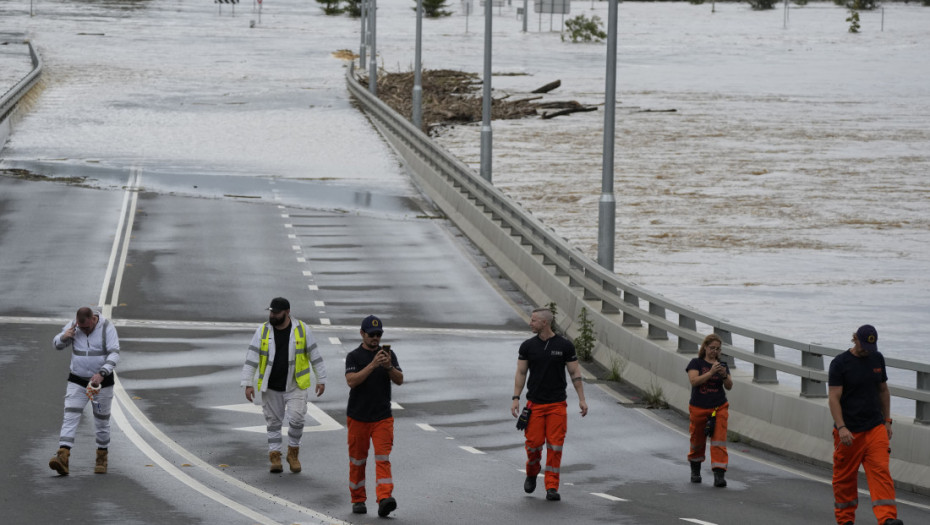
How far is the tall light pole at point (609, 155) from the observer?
24047mm

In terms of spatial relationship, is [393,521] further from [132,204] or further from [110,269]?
[132,204]

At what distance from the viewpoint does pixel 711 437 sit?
588 inches

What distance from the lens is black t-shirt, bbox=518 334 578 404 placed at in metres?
13.9

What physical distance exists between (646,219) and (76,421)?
1079 inches

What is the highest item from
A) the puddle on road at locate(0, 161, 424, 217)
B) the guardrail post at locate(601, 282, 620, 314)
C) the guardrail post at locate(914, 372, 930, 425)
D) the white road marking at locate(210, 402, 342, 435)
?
the guardrail post at locate(914, 372, 930, 425)

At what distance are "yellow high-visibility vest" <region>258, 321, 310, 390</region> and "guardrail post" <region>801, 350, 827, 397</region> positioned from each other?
17.9 feet

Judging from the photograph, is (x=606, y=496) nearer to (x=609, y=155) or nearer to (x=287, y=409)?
(x=287, y=409)

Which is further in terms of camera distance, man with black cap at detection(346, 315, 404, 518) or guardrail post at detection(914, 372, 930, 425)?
guardrail post at detection(914, 372, 930, 425)

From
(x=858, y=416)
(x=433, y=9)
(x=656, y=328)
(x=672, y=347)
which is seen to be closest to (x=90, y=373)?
(x=858, y=416)

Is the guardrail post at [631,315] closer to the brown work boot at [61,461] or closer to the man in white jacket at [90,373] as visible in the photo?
the man in white jacket at [90,373]

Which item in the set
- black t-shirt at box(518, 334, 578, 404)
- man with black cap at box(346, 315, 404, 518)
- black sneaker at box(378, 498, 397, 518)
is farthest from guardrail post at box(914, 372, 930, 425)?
black sneaker at box(378, 498, 397, 518)

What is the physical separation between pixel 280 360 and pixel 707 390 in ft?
13.6

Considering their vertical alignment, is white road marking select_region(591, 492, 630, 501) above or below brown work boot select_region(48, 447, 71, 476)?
below

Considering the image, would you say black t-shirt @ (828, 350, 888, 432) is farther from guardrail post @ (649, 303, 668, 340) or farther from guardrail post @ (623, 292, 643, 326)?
guardrail post @ (623, 292, 643, 326)
